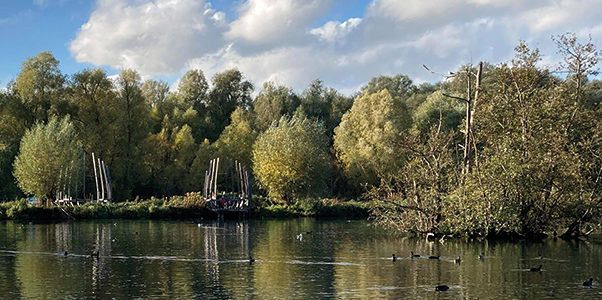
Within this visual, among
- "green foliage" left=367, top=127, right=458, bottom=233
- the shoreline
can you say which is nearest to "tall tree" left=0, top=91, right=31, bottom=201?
the shoreline

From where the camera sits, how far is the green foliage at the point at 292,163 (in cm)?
7150

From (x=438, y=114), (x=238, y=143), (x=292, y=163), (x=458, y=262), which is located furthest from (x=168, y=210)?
(x=458, y=262)

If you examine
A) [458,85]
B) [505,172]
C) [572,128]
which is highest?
[458,85]

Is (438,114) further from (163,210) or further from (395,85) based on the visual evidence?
(163,210)

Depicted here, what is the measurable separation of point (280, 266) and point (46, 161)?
42.0m

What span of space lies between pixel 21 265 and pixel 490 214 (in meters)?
24.4

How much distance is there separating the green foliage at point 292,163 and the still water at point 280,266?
75.3 feet

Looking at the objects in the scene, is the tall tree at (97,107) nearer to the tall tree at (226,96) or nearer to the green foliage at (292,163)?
the green foliage at (292,163)

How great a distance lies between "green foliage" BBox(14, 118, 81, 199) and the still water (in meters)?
18.6

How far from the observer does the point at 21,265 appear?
31.3m

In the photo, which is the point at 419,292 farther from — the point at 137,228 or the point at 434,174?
the point at 137,228

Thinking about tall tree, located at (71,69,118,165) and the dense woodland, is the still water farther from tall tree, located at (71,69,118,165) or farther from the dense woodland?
tall tree, located at (71,69,118,165)

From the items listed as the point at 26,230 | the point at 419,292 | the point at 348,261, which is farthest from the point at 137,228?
the point at 419,292

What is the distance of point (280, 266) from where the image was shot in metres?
31.2
